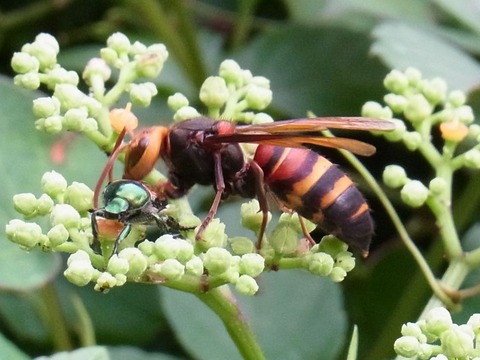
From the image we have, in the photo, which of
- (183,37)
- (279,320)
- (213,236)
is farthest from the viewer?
(183,37)

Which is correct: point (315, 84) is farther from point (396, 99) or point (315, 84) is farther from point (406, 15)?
point (396, 99)

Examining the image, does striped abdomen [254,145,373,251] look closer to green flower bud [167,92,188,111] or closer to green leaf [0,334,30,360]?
green flower bud [167,92,188,111]

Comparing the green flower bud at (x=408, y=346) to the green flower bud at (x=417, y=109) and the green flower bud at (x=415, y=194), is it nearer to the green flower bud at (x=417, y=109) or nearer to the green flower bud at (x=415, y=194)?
the green flower bud at (x=415, y=194)

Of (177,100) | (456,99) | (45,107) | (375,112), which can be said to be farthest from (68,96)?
(456,99)

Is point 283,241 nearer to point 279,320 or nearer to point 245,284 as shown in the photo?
→ point 245,284

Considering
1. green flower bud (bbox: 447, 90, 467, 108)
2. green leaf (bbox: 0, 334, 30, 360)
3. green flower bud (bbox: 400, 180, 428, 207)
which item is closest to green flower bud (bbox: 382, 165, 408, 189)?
green flower bud (bbox: 400, 180, 428, 207)

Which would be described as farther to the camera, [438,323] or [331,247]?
[331,247]

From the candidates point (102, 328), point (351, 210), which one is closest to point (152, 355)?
point (102, 328)
